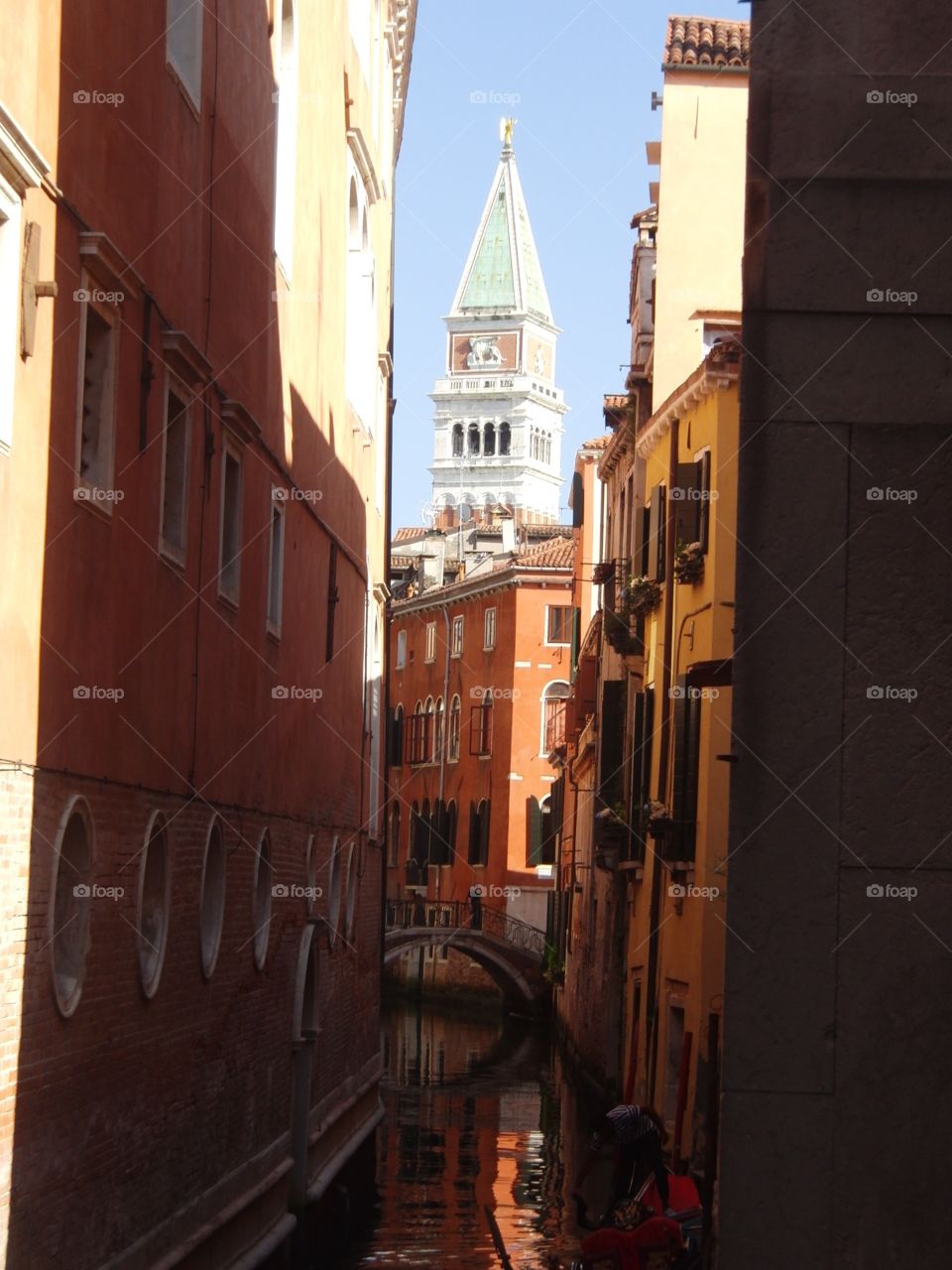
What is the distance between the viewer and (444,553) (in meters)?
69.8

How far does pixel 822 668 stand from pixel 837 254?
67.9 inches

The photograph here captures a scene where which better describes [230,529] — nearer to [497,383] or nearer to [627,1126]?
[627,1126]

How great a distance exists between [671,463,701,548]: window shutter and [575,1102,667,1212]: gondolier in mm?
10208

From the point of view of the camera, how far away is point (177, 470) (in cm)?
1305

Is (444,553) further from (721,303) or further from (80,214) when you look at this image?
(80,214)

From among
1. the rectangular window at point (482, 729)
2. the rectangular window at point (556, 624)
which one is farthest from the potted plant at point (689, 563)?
the rectangular window at point (482, 729)

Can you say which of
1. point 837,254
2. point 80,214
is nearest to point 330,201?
point 80,214

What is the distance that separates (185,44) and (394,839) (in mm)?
51693

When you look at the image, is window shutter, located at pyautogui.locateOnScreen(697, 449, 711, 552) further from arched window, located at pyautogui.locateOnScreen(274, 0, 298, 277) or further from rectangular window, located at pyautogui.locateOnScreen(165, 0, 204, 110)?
rectangular window, located at pyautogui.locateOnScreen(165, 0, 204, 110)

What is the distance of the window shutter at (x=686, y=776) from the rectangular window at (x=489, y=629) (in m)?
35.8

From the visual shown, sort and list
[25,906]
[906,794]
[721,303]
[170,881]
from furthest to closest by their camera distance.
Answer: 1. [721,303]
2. [170,881]
3. [25,906]
4. [906,794]

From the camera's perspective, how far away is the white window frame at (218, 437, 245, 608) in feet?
47.5

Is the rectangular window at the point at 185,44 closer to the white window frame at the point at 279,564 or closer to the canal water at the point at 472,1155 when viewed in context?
the white window frame at the point at 279,564

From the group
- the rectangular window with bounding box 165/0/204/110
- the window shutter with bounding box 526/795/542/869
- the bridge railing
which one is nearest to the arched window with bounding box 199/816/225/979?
the rectangular window with bounding box 165/0/204/110
